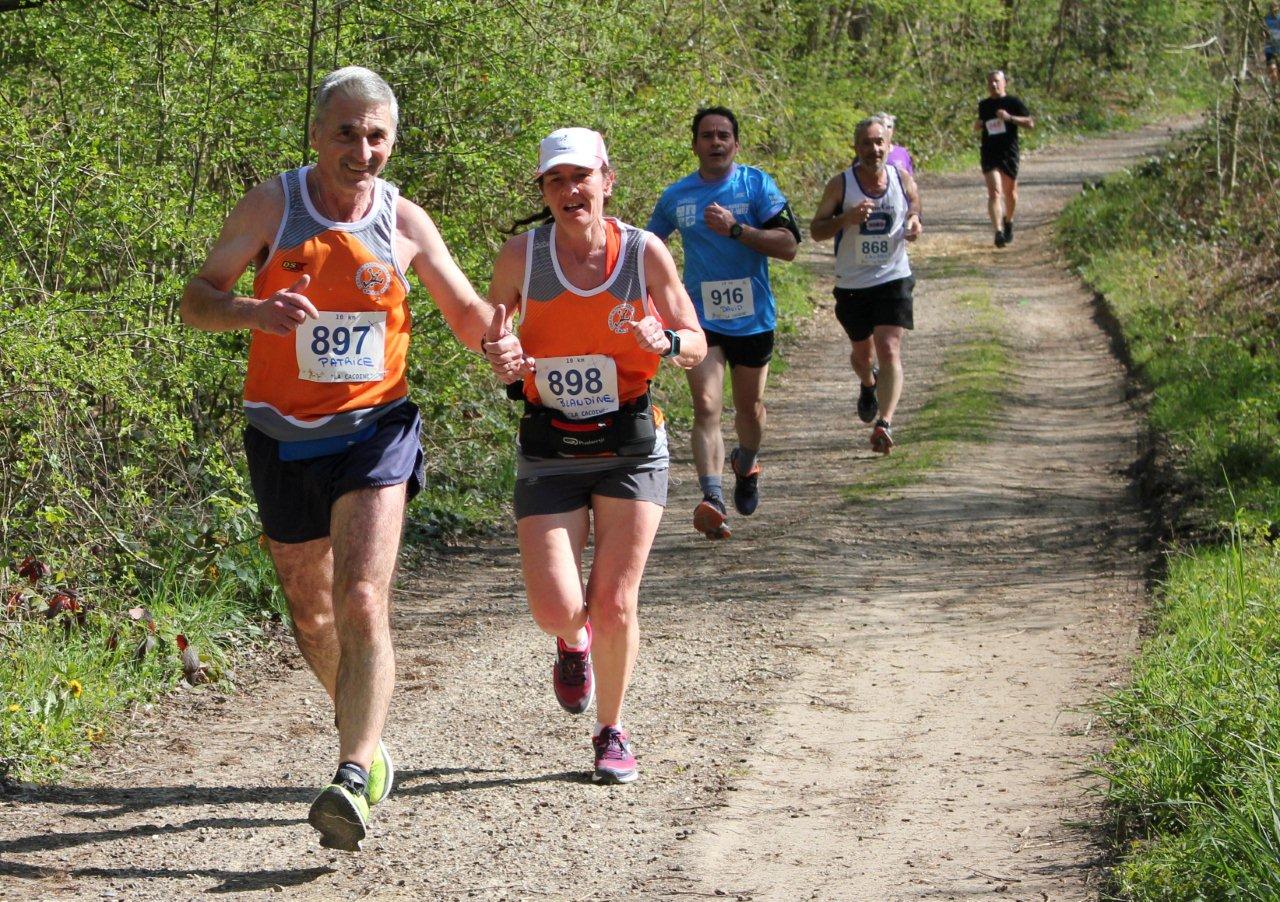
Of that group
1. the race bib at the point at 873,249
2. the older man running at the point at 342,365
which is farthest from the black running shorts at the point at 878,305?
the older man running at the point at 342,365

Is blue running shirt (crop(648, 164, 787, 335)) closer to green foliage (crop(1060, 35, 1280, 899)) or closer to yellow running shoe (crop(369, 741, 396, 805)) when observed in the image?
green foliage (crop(1060, 35, 1280, 899))

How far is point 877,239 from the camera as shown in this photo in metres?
9.88

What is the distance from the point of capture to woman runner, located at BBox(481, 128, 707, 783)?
488 cm

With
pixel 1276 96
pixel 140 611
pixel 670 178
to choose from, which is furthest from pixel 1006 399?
pixel 140 611

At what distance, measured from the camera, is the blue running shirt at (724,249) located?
26.5ft

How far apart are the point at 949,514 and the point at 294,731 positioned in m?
4.44

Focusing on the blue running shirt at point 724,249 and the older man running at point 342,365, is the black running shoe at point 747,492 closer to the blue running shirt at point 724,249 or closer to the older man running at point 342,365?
the blue running shirt at point 724,249

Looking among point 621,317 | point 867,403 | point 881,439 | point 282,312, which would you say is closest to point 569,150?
point 621,317

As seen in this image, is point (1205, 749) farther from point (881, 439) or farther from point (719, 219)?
point (881, 439)

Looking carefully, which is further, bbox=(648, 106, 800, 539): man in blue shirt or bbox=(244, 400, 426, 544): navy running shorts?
bbox=(648, 106, 800, 539): man in blue shirt

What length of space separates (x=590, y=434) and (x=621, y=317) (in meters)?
0.38

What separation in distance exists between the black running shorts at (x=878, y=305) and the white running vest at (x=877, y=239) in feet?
0.15

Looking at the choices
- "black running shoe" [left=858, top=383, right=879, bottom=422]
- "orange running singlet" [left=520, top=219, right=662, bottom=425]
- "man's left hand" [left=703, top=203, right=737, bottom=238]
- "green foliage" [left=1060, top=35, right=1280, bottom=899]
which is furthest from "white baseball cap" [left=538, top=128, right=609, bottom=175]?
"black running shoe" [left=858, top=383, right=879, bottom=422]

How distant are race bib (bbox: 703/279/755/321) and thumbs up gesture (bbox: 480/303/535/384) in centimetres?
358
